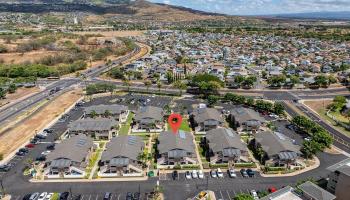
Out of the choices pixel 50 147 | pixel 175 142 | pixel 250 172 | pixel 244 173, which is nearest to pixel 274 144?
pixel 250 172

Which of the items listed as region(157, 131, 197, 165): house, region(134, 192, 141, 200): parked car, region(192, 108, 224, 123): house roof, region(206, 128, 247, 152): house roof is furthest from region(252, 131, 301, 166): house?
region(134, 192, 141, 200): parked car

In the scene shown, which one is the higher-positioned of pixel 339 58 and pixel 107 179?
pixel 339 58

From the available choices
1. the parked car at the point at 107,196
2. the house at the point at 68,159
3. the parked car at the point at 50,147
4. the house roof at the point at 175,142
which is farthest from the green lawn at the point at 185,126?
the parked car at the point at 107,196

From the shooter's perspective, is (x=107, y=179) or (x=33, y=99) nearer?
(x=107, y=179)

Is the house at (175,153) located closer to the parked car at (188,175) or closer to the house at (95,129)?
the parked car at (188,175)

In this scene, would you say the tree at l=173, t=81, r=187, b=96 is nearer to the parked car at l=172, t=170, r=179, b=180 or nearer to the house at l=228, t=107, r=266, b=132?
the house at l=228, t=107, r=266, b=132

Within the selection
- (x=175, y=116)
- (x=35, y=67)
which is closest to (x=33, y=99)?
(x=35, y=67)

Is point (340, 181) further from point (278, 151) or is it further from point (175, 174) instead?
point (175, 174)

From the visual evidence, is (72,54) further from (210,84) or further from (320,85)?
(320,85)
